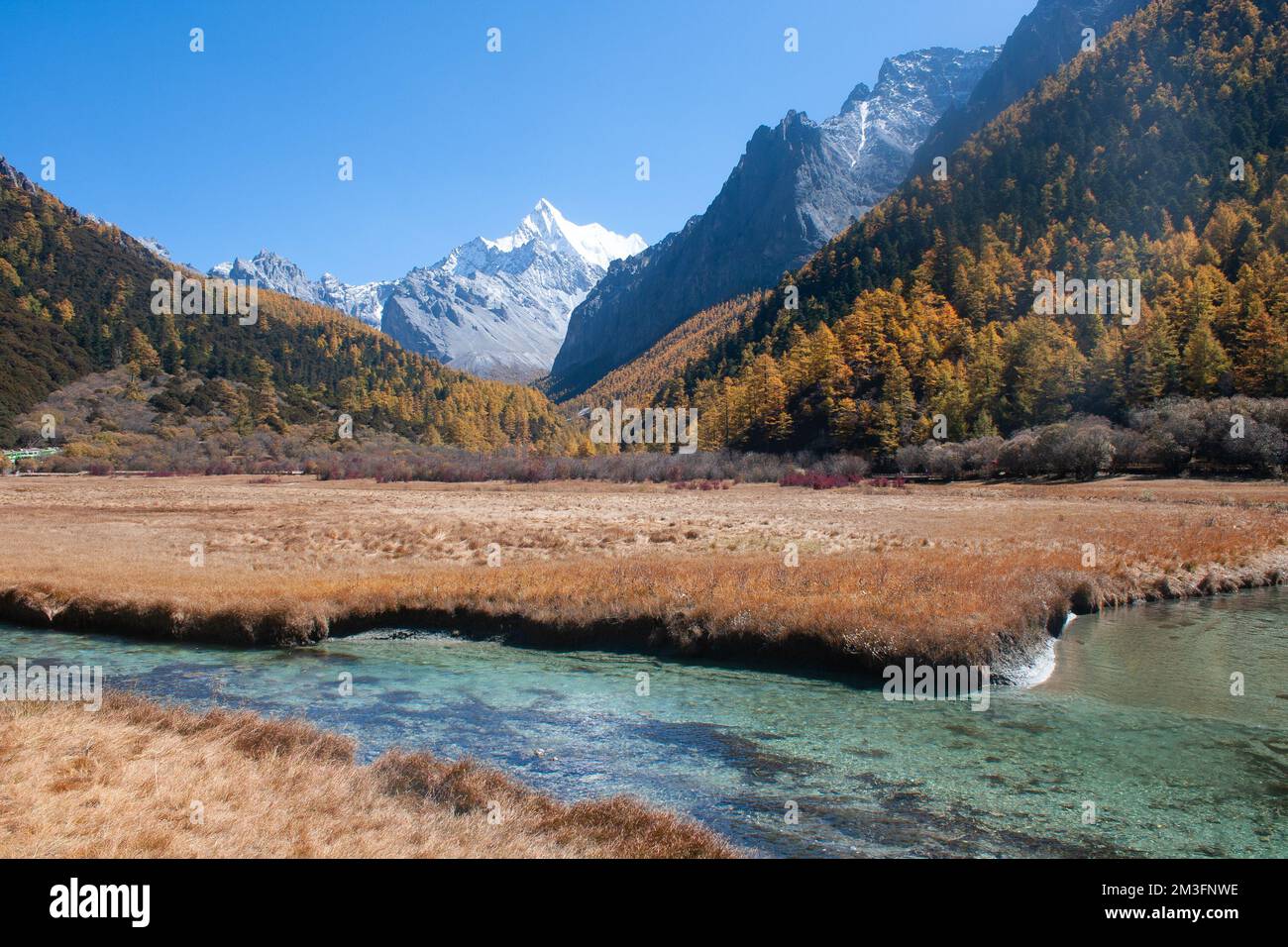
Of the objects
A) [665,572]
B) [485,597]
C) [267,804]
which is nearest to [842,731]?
[267,804]

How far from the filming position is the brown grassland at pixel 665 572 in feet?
70.2

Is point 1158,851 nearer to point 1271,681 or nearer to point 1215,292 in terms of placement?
point 1271,681

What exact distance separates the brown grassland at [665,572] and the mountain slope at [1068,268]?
4929cm

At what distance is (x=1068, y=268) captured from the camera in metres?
134

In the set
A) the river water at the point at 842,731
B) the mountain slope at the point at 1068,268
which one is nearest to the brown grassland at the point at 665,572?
the river water at the point at 842,731

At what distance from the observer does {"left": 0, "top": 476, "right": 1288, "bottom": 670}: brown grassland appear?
21391 millimetres

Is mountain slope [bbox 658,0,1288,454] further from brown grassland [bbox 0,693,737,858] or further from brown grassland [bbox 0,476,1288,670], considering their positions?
brown grassland [bbox 0,693,737,858]

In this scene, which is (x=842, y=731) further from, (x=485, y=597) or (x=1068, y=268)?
(x=1068, y=268)

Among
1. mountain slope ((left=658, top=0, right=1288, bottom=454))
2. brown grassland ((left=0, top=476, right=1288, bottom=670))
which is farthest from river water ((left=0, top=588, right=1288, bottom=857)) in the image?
mountain slope ((left=658, top=0, right=1288, bottom=454))

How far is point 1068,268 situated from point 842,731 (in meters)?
148

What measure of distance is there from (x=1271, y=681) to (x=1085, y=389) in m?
93.3

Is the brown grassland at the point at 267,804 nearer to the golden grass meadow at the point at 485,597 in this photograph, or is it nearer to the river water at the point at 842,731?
the golden grass meadow at the point at 485,597
